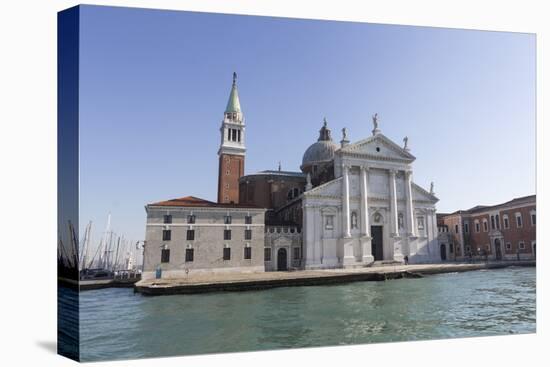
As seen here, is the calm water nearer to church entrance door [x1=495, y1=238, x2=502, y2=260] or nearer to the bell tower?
church entrance door [x1=495, y1=238, x2=502, y2=260]

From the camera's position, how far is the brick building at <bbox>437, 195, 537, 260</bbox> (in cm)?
1930

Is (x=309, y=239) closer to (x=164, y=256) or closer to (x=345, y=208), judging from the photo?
(x=345, y=208)

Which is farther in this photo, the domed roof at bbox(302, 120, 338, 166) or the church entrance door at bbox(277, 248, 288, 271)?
the domed roof at bbox(302, 120, 338, 166)

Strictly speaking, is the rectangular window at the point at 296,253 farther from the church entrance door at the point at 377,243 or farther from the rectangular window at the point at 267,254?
the church entrance door at the point at 377,243

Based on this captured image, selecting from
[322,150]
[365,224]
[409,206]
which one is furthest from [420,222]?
[322,150]

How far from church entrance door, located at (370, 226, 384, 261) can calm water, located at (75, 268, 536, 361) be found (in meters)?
9.24

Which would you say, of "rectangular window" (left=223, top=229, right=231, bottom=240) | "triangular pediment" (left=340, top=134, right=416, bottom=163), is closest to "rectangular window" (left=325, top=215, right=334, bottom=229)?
"triangular pediment" (left=340, top=134, right=416, bottom=163)

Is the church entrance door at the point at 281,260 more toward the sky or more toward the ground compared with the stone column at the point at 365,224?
more toward the ground

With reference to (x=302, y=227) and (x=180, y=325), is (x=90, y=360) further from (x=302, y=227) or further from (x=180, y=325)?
(x=302, y=227)

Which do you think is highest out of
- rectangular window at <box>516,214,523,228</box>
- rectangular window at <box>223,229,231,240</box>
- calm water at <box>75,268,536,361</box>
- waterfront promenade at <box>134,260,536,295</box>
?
rectangular window at <box>516,214,523,228</box>

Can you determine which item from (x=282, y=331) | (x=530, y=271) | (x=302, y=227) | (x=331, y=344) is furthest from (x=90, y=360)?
(x=530, y=271)

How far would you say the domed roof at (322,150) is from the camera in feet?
121

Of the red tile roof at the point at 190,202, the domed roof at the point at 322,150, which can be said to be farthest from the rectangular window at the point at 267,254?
the domed roof at the point at 322,150

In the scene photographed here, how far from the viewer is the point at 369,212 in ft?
89.9
